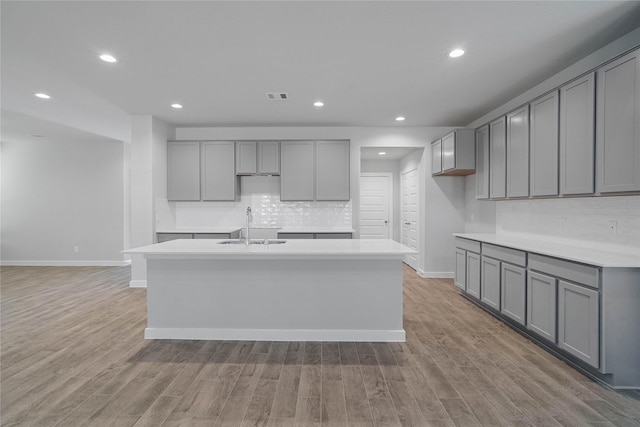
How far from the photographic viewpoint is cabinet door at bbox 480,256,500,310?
3.37m

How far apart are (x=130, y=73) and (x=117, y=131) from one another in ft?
9.94

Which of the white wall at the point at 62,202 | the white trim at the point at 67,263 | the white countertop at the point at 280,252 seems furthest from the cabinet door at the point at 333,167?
the white trim at the point at 67,263

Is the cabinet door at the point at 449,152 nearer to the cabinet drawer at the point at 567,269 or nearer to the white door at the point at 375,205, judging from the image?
the cabinet drawer at the point at 567,269

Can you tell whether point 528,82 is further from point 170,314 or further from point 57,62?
point 57,62

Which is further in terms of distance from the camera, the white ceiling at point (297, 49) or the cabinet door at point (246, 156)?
the cabinet door at point (246, 156)

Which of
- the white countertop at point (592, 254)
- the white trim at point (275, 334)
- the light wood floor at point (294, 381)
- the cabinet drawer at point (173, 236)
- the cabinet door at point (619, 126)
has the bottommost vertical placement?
the light wood floor at point (294, 381)

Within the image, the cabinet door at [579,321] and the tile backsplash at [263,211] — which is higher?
the tile backsplash at [263,211]

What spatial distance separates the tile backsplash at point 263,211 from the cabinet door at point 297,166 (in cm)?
35

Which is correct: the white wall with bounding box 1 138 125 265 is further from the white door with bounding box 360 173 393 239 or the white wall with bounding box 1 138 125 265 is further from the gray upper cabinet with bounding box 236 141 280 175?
the white door with bounding box 360 173 393 239

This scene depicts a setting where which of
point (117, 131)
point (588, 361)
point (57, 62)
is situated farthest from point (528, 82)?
point (117, 131)

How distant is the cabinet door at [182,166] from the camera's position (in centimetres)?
510

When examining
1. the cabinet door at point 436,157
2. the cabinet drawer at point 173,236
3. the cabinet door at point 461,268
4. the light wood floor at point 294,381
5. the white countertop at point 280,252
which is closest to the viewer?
the light wood floor at point 294,381

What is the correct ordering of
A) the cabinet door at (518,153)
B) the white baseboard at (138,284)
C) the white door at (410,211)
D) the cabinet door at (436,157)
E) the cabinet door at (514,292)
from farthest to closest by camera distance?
the white door at (410,211)
the cabinet door at (436,157)
the white baseboard at (138,284)
the cabinet door at (518,153)
the cabinet door at (514,292)

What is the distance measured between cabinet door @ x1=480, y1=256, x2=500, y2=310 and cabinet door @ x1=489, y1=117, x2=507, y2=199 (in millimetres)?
912
